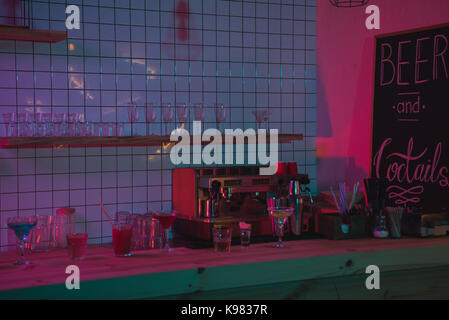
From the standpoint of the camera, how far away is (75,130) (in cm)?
316

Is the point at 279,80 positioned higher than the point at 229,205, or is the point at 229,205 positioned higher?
the point at 279,80

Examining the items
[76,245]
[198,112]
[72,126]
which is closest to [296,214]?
[198,112]

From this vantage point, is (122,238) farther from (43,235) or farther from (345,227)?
(345,227)

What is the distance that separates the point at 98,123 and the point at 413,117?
2.06 meters

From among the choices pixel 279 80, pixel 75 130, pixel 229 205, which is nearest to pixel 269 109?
pixel 279 80

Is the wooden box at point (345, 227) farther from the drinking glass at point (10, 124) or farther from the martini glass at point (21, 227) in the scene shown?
the drinking glass at point (10, 124)

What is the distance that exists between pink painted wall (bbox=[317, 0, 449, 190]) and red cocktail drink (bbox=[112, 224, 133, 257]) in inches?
70.9

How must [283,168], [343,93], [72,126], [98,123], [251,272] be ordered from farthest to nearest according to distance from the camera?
1. [343,93]
2. [283,168]
3. [98,123]
4. [72,126]
5. [251,272]

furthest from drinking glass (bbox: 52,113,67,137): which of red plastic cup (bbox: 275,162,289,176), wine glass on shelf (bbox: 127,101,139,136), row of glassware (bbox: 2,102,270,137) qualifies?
red plastic cup (bbox: 275,162,289,176)

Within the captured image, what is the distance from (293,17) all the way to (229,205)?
A: 1.59 metres

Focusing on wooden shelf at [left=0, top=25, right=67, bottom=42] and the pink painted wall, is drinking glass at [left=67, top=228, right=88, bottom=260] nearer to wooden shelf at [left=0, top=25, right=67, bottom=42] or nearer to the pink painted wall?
wooden shelf at [left=0, top=25, right=67, bottom=42]

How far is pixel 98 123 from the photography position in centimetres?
329
